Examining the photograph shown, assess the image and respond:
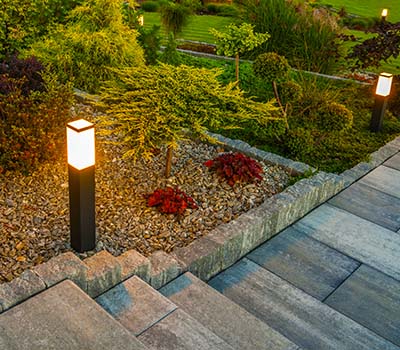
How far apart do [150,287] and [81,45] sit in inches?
205

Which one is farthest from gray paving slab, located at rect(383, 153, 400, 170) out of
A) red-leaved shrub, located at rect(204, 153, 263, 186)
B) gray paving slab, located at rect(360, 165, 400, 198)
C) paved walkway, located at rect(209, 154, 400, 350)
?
red-leaved shrub, located at rect(204, 153, 263, 186)

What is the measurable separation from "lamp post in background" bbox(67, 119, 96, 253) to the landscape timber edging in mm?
239

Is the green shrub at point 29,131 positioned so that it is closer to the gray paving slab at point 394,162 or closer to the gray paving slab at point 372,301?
the gray paving slab at point 372,301

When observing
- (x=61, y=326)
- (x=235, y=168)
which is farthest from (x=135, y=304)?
(x=235, y=168)

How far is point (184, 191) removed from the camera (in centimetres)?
484

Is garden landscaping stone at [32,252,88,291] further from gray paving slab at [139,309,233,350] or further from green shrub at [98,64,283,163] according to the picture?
green shrub at [98,64,283,163]

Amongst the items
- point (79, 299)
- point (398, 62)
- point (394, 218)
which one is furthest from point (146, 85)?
point (398, 62)

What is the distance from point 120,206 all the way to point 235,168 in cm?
129

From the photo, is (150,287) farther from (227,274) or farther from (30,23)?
(30,23)

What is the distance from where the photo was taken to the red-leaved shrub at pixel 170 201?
438cm

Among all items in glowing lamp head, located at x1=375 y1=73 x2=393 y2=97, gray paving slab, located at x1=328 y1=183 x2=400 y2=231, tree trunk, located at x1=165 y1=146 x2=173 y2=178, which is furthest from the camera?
glowing lamp head, located at x1=375 y1=73 x2=393 y2=97

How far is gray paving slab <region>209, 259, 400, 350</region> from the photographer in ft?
11.3

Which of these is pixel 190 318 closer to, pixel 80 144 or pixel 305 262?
pixel 80 144

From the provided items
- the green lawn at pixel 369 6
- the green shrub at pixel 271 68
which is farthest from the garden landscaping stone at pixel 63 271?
the green lawn at pixel 369 6
